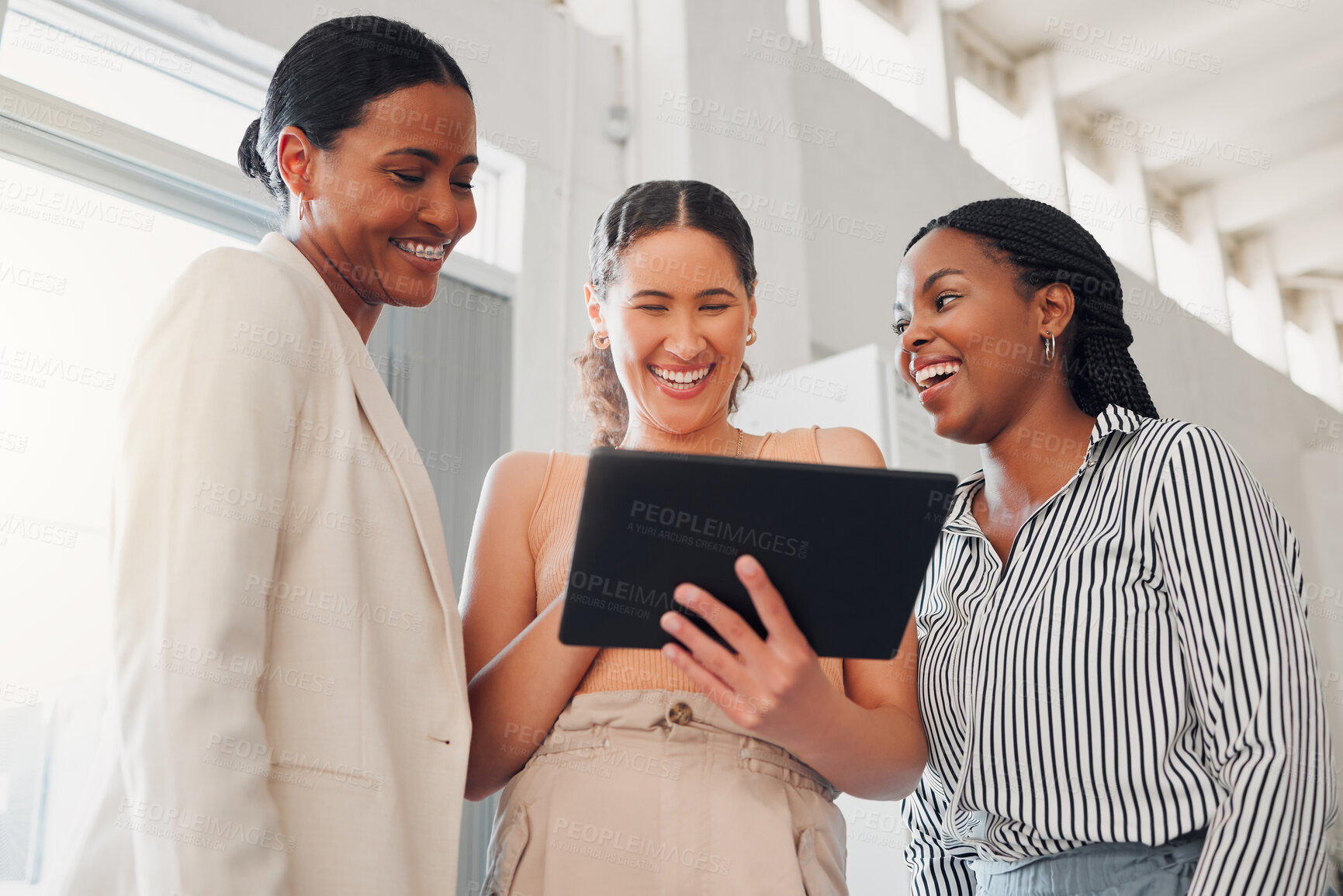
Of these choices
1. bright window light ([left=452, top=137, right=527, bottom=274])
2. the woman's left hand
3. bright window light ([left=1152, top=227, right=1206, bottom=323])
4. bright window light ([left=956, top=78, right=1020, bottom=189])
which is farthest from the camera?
bright window light ([left=1152, top=227, right=1206, bottom=323])

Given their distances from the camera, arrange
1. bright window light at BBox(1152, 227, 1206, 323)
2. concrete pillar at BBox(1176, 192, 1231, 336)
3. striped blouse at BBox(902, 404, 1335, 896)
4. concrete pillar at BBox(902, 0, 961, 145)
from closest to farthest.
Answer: striped blouse at BBox(902, 404, 1335, 896) < concrete pillar at BBox(902, 0, 961, 145) < bright window light at BBox(1152, 227, 1206, 323) < concrete pillar at BBox(1176, 192, 1231, 336)

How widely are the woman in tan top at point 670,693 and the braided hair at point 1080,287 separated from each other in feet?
1.44

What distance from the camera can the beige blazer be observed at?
93cm

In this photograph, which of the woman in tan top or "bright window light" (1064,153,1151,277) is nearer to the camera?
the woman in tan top

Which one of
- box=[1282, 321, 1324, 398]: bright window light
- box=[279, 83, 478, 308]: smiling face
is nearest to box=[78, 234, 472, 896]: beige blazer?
box=[279, 83, 478, 308]: smiling face

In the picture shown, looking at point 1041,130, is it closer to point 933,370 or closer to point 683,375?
point 933,370

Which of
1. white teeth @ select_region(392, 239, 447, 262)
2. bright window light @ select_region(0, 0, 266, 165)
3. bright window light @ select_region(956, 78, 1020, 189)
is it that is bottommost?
white teeth @ select_region(392, 239, 447, 262)

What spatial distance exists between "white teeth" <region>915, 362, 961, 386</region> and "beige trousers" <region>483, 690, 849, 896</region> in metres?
0.66

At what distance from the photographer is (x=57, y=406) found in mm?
2688

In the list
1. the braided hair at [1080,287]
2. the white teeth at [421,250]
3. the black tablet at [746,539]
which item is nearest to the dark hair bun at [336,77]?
the white teeth at [421,250]

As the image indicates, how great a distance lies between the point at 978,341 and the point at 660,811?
2.80ft

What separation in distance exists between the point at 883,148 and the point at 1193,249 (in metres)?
3.64

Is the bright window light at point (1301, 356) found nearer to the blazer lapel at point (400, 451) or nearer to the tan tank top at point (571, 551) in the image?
the tan tank top at point (571, 551)

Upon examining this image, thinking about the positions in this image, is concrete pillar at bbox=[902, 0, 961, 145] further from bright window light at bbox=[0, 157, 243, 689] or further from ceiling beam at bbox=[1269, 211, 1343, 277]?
bright window light at bbox=[0, 157, 243, 689]
